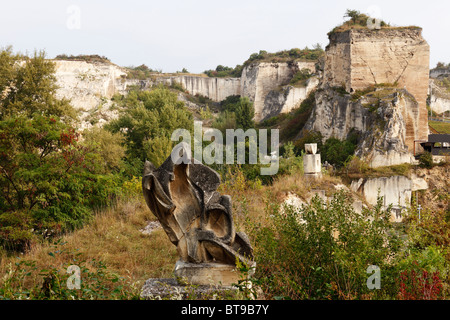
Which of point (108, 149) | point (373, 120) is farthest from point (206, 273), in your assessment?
point (373, 120)

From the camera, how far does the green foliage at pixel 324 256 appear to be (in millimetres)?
3705

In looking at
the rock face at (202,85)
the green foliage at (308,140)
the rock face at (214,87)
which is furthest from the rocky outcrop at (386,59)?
the rock face at (214,87)

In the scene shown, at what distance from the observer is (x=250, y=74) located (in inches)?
2162

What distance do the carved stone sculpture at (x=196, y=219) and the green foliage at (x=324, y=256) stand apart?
0.45m

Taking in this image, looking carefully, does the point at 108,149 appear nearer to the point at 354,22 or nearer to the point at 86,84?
the point at 354,22

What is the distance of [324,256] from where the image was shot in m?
4.28

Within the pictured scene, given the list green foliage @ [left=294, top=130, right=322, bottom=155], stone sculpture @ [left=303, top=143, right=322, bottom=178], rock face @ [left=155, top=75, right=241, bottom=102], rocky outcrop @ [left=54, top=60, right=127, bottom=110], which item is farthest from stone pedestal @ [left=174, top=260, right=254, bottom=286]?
rock face @ [left=155, top=75, right=241, bottom=102]

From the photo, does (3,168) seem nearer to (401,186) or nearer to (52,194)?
(52,194)

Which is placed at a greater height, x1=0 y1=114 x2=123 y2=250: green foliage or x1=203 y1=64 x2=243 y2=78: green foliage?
x1=203 y1=64 x2=243 y2=78: green foliage

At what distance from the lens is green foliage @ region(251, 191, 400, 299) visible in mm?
3705

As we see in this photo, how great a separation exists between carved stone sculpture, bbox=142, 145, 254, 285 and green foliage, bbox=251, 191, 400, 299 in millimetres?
454

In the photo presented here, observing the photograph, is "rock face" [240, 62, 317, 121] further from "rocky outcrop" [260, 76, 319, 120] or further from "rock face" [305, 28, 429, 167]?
"rock face" [305, 28, 429, 167]

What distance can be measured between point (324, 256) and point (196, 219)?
156 cm

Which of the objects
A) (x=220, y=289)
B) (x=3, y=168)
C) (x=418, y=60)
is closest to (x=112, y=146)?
(x=3, y=168)
